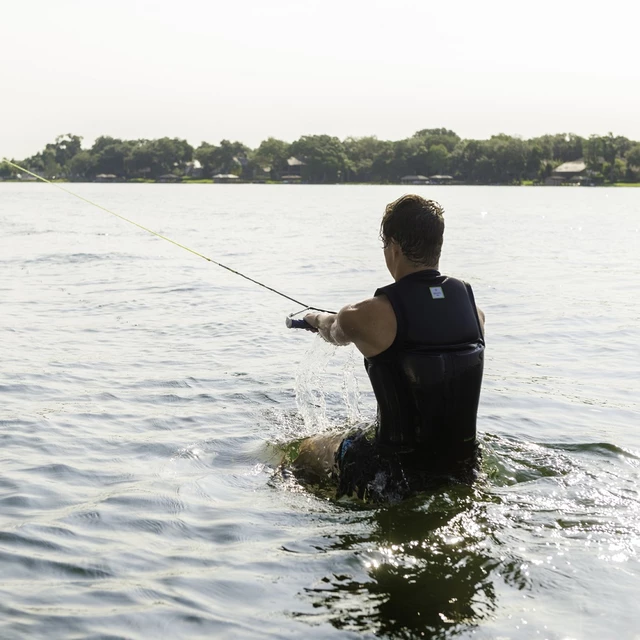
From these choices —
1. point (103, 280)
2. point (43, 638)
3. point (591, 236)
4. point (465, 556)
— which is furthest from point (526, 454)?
point (591, 236)

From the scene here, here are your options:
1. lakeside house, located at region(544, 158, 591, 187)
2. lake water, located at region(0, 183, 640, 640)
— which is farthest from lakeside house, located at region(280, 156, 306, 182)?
lake water, located at region(0, 183, 640, 640)

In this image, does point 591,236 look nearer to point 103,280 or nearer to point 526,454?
point 103,280

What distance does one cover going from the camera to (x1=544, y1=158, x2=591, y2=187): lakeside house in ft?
509

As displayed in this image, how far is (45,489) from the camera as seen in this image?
6.20m

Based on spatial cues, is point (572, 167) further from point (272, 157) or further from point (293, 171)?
point (272, 157)

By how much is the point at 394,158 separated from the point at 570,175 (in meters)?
40.7

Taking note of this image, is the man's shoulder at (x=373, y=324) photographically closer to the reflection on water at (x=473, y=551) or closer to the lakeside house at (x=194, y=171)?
the reflection on water at (x=473, y=551)

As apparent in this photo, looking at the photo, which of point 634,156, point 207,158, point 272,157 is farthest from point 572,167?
point 207,158

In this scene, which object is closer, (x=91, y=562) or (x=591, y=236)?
(x=91, y=562)

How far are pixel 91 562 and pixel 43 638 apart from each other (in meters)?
0.86

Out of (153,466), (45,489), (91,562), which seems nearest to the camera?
(91,562)

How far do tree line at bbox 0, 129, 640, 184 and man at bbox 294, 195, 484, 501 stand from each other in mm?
155166

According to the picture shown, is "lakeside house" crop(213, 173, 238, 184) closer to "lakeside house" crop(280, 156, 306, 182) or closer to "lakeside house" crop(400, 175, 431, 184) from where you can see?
"lakeside house" crop(280, 156, 306, 182)

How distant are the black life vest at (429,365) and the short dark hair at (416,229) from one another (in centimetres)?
12
